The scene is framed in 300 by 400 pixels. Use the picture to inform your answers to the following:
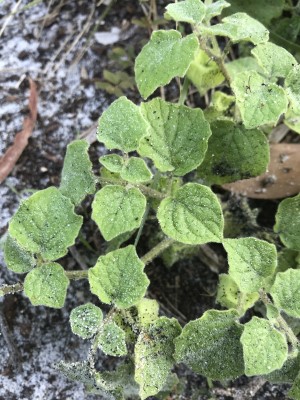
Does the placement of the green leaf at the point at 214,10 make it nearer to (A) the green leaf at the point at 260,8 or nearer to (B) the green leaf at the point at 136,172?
(B) the green leaf at the point at 136,172

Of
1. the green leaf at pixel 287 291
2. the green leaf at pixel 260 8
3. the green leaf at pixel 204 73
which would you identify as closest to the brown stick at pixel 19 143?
the green leaf at pixel 204 73

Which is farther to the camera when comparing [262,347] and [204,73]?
[204,73]

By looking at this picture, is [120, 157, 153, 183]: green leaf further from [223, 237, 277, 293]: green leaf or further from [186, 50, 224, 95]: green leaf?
[186, 50, 224, 95]: green leaf

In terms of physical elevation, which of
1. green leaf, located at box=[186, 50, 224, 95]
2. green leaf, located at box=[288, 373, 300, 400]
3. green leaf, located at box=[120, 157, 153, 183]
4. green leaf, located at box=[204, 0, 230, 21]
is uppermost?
green leaf, located at box=[204, 0, 230, 21]

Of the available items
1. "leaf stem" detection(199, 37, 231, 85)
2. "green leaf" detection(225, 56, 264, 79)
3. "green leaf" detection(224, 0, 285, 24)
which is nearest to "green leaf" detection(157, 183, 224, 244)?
"leaf stem" detection(199, 37, 231, 85)

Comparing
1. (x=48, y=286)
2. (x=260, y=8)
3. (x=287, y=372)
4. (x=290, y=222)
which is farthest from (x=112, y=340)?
(x=260, y=8)

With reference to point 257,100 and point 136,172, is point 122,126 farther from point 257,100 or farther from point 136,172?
point 257,100
